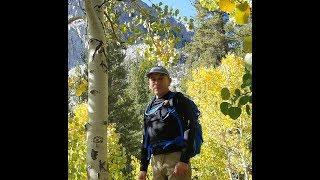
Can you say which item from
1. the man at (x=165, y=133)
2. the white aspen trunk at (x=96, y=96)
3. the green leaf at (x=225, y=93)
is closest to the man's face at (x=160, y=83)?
the man at (x=165, y=133)

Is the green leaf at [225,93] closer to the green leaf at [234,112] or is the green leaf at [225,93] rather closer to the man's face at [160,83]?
the green leaf at [234,112]

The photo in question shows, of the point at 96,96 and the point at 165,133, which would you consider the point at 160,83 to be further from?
the point at 96,96

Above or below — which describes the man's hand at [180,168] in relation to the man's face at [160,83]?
below

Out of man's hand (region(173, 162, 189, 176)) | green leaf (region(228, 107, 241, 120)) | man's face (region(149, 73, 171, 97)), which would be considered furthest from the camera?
man's face (region(149, 73, 171, 97))

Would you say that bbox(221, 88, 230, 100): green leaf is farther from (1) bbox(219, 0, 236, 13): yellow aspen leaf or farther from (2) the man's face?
(2) the man's face

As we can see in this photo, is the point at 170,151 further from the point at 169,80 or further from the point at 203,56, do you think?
the point at 203,56

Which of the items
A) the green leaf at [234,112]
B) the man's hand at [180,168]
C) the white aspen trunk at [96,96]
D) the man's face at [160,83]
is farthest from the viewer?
the man's face at [160,83]

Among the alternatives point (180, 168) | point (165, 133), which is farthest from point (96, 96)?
point (180, 168)

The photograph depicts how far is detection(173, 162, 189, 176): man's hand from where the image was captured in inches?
139

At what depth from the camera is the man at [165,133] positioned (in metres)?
3.54

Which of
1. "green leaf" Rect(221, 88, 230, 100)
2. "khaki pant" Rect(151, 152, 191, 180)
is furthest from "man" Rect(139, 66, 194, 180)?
"green leaf" Rect(221, 88, 230, 100)

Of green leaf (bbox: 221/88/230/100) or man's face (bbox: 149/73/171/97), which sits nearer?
green leaf (bbox: 221/88/230/100)

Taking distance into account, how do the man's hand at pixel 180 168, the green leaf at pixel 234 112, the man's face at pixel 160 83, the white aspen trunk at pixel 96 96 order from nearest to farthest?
1. the green leaf at pixel 234 112
2. the white aspen trunk at pixel 96 96
3. the man's hand at pixel 180 168
4. the man's face at pixel 160 83
